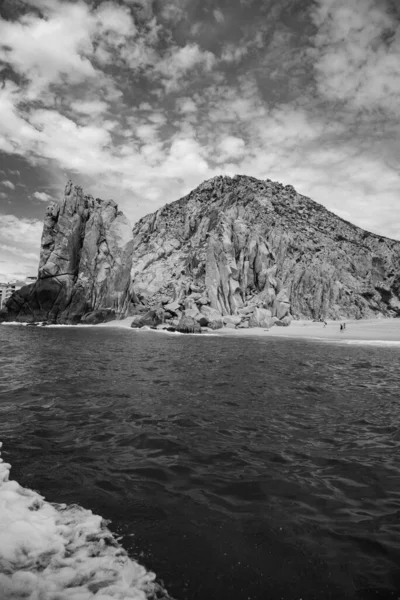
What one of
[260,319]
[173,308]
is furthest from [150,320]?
[260,319]

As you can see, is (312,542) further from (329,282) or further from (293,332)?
(329,282)

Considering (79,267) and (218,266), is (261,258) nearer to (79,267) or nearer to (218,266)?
(218,266)

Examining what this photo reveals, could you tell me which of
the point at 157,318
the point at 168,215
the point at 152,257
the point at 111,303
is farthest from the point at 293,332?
the point at 168,215

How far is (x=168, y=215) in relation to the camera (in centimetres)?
12725

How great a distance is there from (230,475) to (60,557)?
10.4 ft

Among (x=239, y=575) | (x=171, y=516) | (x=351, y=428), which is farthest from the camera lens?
(x=351, y=428)

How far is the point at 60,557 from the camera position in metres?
4.04

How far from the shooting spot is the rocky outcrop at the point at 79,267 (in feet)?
214

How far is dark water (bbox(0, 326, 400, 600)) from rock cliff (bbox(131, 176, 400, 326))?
4972 cm

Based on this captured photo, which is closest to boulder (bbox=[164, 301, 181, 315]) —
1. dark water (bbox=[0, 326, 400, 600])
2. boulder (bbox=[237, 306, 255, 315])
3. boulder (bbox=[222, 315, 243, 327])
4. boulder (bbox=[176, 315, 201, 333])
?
boulder (bbox=[222, 315, 243, 327])

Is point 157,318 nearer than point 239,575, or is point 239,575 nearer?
point 239,575

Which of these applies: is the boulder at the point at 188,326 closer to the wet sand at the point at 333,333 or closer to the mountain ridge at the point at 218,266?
the mountain ridge at the point at 218,266

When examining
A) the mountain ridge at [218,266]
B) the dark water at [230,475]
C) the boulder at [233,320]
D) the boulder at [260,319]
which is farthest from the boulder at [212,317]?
the dark water at [230,475]

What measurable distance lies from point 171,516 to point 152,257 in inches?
4193
